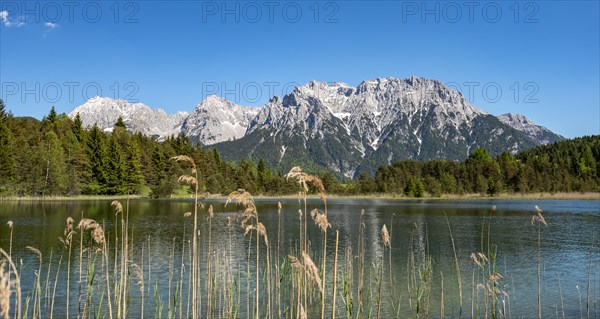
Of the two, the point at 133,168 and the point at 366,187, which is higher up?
the point at 133,168

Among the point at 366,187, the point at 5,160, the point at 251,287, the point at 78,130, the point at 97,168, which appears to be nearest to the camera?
the point at 251,287

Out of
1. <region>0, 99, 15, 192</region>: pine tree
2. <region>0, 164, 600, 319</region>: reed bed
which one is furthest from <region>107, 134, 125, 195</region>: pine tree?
<region>0, 164, 600, 319</region>: reed bed

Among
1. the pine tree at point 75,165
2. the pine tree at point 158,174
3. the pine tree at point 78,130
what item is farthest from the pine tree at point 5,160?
the pine tree at point 158,174

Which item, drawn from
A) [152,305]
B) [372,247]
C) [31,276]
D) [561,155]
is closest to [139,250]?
[31,276]

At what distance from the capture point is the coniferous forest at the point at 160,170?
8162 cm

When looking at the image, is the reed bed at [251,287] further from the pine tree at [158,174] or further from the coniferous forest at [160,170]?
the pine tree at [158,174]

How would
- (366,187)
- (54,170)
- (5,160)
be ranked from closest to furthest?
(5,160), (54,170), (366,187)

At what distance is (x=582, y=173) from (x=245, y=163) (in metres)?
118

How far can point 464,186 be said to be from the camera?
476 ft

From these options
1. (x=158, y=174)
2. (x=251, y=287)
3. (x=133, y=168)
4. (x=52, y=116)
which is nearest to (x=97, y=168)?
(x=133, y=168)

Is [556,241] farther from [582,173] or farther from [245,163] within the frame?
[582,173]

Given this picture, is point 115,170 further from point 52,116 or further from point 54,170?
point 52,116

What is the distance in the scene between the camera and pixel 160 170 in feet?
360

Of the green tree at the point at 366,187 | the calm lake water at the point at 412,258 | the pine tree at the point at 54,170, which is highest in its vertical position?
the pine tree at the point at 54,170
